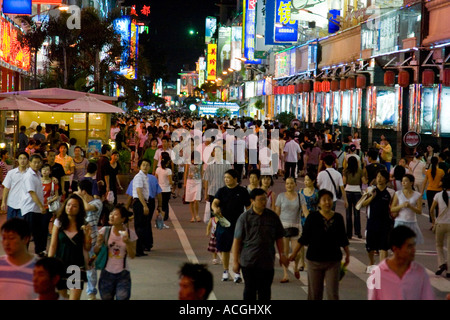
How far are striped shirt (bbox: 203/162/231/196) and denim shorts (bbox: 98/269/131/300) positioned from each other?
612cm

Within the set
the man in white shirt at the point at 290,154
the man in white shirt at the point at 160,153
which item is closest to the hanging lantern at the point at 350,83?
the man in white shirt at the point at 290,154

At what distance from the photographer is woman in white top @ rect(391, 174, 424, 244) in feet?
34.3

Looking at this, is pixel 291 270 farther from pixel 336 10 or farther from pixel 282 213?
pixel 336 10

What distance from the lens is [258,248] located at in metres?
7.63

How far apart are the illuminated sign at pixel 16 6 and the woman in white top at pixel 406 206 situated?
1762 centimetres

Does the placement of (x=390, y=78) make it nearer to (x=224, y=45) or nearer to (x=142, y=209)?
(x=142, y=209)

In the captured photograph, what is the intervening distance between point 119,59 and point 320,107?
12102mm

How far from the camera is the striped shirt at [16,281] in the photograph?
5363mm

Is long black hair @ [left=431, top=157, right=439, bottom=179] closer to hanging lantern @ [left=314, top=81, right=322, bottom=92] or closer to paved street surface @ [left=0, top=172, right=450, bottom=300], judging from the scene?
paved street surface @ [left=0, top=172, right=450, bottom=300]

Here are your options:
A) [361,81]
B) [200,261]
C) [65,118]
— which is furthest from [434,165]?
[361,81]

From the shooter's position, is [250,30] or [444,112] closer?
[444,112]

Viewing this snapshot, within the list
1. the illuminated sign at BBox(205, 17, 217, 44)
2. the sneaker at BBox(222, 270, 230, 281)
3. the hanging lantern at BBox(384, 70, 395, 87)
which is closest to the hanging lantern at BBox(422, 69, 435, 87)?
the hanging lantern at BBox(384, 70, 395, 87)

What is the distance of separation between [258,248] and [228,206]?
8.87ft

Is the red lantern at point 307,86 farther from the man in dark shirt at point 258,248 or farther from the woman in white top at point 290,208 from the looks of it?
the man in dark shirt at point 258,248
